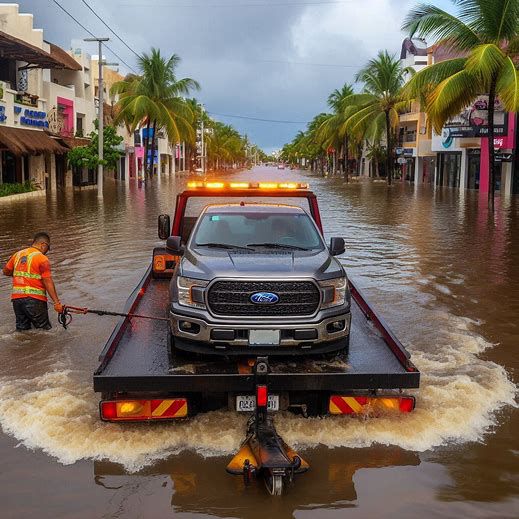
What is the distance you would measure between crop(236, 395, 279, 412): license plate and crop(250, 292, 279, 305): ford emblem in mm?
750

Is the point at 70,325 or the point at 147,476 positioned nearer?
the point at 147,476

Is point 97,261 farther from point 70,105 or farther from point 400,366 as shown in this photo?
point 70,105

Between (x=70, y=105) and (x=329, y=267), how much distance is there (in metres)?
44.5

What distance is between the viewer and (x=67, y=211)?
90.1 ft

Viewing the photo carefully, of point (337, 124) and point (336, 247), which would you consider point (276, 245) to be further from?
point (337, 124)

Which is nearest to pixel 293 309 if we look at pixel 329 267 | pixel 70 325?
pixel 329 267

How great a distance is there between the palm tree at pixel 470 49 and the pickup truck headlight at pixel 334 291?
20974 mm

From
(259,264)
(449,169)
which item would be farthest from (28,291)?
(449,169)

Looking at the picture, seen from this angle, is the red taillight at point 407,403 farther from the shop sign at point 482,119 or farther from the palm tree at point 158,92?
the palm tree at point 158,92

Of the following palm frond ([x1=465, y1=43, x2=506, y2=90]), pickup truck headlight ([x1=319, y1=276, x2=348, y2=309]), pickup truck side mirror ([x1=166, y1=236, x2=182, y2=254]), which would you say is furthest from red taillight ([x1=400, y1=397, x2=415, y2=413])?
palm frond ([x1=465, y1=43, x2=506, y2=90])

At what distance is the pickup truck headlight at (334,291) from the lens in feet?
18.8

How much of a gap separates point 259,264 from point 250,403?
1178mm

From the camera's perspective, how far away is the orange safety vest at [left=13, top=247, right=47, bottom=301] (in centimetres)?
831

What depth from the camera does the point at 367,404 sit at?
215 inches
